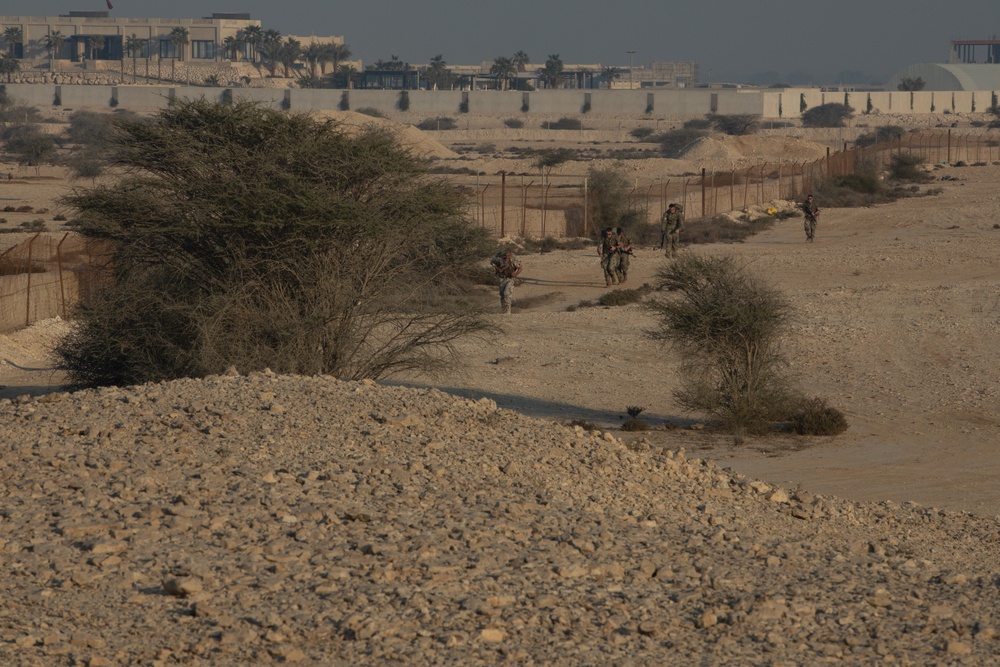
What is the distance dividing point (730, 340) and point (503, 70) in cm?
15428

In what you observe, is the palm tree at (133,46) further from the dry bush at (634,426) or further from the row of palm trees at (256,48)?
the dry bush at (634,426)

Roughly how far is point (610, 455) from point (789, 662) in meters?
4.86

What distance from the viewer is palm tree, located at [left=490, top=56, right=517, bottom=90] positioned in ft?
547

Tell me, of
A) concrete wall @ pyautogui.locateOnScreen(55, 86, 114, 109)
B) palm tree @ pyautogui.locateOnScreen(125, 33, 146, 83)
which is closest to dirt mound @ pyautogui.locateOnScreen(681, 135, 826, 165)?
concrete wall @ pyautogui.locateOnScreen(55, 86, 114, 109)

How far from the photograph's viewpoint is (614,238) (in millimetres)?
28094

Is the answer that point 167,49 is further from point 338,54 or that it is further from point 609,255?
point 609,255

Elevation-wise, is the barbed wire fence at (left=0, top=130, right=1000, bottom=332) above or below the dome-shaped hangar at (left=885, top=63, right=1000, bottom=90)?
below

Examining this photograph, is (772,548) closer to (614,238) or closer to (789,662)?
(789,662)

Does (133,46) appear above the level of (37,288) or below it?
above

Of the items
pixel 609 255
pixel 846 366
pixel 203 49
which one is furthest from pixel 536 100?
pixel 846 366

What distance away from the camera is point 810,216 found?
3622 centimetres

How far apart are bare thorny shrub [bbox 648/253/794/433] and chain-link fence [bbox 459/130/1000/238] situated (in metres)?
14.9

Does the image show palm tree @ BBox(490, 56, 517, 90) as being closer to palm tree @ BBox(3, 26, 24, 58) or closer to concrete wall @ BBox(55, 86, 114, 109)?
concrete wall @ BBox(55, 86, 114, 109)

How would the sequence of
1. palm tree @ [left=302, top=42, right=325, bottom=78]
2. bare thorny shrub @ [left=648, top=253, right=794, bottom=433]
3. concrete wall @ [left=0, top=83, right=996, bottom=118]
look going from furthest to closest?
palm tree @ [left=302, top=42, right=325, bottom=78] < concrete wall @ [left=0, top=83, right=996, bottom=118] < bare thorny shrub @ [left=648, top=253, right=794, bottom=433]
